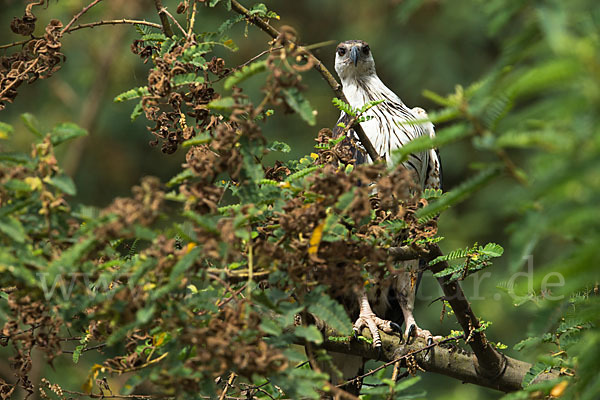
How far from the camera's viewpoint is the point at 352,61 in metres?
5.16

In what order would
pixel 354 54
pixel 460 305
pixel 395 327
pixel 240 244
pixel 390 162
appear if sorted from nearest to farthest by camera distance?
pixel 240 244 < pixel 460 305 < pixel 395 327 < pixel 390 162 < pixel 354 54

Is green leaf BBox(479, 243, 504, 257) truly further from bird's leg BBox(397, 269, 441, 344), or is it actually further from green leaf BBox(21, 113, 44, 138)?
green leaf BBox(21, 113, 44, 138)

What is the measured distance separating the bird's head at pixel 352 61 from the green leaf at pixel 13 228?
3.57 m

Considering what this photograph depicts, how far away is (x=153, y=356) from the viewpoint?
2184mm

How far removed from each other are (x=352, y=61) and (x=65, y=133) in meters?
3.42

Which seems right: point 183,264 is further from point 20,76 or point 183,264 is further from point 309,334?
point 20,76

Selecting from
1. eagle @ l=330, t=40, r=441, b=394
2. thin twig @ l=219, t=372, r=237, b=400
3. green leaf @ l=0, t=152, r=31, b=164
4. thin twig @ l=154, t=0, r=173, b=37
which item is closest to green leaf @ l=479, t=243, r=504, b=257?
eagle @ l=330, t=40, r=441, b=394

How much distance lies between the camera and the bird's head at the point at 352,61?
5199 millimetres

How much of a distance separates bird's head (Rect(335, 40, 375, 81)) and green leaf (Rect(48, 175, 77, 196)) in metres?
3.47

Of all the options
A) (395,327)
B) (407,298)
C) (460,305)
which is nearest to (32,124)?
(460,305)

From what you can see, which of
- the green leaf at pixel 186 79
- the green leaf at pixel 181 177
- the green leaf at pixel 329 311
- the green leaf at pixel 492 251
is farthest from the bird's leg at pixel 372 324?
the green leaf at pixel 181 177

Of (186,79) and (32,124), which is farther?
(186,79)

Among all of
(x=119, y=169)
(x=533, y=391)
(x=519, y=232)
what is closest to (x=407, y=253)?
(x=533, y=391)

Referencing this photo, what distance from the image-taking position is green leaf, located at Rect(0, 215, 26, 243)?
1.87 meters
